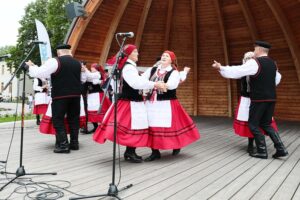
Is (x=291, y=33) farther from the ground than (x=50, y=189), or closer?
farther from the ground

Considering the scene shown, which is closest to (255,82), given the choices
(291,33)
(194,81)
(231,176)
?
(231,176)

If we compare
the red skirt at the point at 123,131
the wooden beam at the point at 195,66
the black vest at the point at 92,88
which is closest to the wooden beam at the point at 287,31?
the wooden beam at the point at 195,66

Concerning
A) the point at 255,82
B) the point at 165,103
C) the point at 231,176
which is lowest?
the point at 231,176

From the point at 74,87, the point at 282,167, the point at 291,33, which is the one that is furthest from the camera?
the point at 291,33

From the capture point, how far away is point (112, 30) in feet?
37.5

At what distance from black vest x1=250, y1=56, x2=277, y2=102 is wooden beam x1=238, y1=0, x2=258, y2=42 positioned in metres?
5.87

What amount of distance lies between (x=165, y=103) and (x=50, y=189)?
6.88 ft

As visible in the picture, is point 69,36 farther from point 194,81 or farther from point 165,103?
point 165,103

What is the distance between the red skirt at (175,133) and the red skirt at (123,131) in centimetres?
19

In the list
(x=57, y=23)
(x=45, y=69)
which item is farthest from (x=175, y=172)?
(x=57, y=23)

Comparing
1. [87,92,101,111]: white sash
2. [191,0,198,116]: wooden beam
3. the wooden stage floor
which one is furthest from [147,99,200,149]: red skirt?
[191,0,198,116]: wooden beam

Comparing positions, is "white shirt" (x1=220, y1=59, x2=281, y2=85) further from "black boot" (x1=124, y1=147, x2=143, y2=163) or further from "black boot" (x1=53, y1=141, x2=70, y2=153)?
"black boot" (x1=53, y1=141, x2=70, y2=153)

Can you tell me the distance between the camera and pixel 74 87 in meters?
5.23

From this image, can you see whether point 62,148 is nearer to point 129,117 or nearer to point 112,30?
point 129,117
